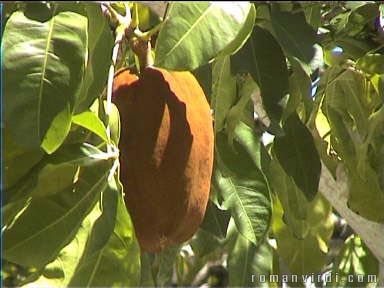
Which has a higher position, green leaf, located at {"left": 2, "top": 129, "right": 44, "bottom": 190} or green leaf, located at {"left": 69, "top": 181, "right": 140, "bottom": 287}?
green leaf, located at {"left": 2, "top": 129, "right": 44, "bottom": 190}

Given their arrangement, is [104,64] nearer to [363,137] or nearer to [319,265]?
[363,137]

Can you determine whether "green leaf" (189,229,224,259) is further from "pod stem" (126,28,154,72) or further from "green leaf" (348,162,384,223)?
"pod stem" (126,28,154,72)

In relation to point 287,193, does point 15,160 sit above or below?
above

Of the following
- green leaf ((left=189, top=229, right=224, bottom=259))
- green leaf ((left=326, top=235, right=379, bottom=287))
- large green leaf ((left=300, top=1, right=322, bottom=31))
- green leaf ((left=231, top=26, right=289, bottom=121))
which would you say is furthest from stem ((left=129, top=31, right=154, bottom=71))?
green leaf ((left=326, top=235, right=379, bottom=287))

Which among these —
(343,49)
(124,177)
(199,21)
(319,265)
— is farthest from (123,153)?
(319,265)

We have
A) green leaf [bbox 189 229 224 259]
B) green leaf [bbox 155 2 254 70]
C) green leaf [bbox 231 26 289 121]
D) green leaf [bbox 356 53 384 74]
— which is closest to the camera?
green leaf [bbox 155 2 254 70]

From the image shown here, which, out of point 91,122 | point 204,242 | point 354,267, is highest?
point 91,122

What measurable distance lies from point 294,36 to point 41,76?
0.32 meters

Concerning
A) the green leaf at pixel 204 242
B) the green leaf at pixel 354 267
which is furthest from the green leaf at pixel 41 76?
the green leaf at pixel 354 267

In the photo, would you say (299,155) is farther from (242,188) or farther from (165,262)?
(165,262)

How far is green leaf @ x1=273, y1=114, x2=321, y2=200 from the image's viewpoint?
120cm

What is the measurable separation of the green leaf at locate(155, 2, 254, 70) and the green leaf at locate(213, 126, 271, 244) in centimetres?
33

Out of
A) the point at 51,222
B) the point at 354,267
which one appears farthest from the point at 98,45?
the point at 354,267

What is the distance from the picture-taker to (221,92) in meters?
1.18
